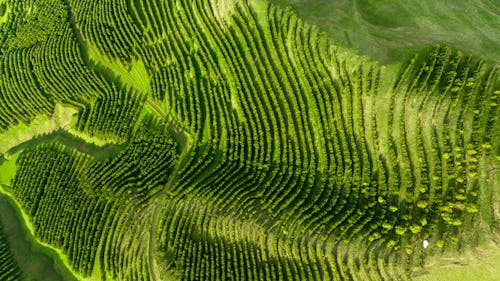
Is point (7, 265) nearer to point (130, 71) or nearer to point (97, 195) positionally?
point (97, 195)

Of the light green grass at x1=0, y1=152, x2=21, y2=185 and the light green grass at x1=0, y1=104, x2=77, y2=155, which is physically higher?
the light green grass at x1=0, y1=104, x2=77, y2=155

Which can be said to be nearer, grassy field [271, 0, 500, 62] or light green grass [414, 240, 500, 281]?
light green grass [414, 240, 500, 281]

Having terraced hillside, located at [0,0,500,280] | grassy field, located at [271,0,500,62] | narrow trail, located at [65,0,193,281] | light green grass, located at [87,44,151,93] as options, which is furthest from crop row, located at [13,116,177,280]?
grassy field, located at [271,0,500,62]

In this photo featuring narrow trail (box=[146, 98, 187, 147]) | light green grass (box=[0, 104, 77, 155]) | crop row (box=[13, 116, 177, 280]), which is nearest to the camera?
crop row (box=[13, 116, 177, 280])

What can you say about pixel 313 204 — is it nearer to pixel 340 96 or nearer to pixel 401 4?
pixel 340 96

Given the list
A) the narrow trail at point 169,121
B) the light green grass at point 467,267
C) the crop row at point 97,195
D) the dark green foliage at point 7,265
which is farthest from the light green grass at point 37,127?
the light green grass at point 467,267

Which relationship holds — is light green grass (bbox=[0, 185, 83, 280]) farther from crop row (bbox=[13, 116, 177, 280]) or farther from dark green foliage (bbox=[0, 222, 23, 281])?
crop row (bbox=[13, 116, 177, 280])

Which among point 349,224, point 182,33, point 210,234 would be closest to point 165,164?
point 210,234
